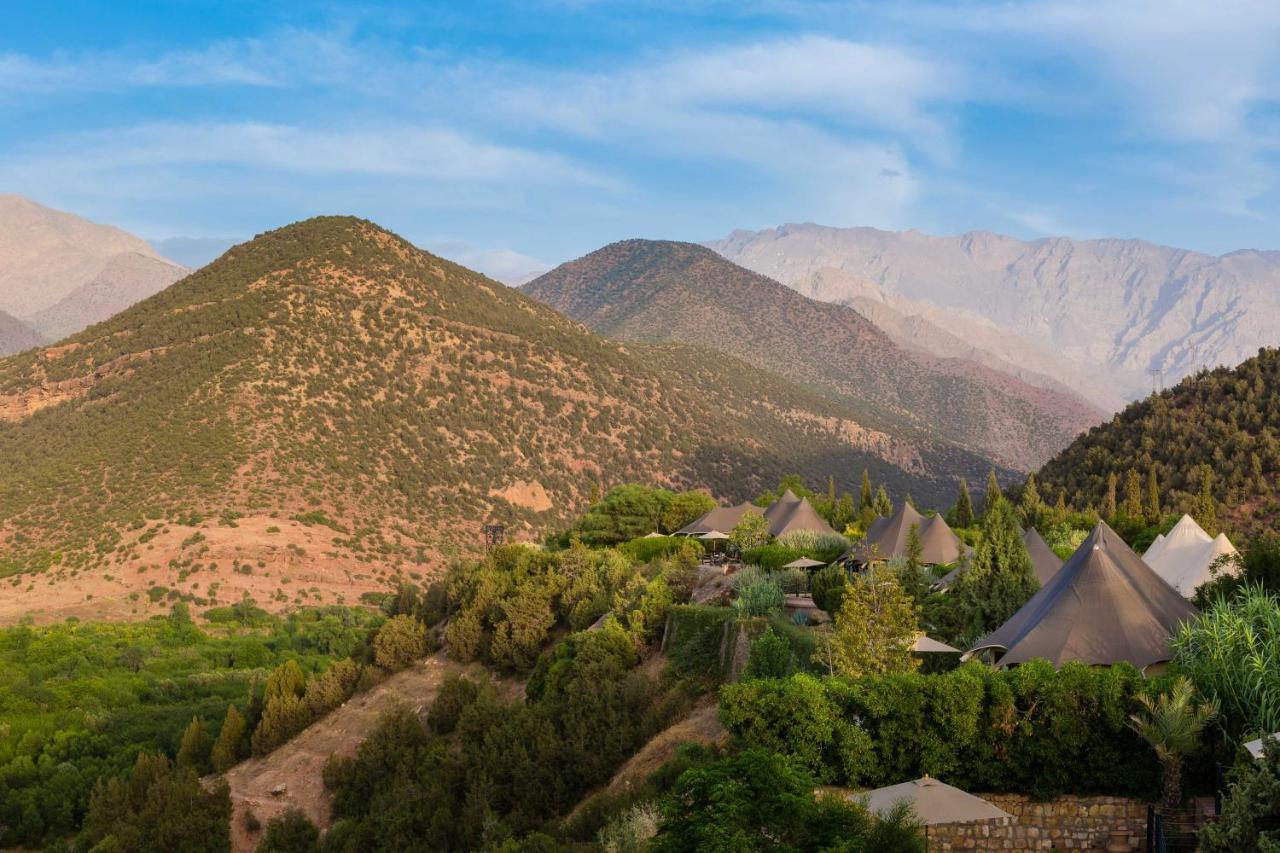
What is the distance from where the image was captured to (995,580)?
80.9ft

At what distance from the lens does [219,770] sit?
36.5 m

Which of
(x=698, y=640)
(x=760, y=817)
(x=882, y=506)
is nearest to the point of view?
(x=760, y=817)

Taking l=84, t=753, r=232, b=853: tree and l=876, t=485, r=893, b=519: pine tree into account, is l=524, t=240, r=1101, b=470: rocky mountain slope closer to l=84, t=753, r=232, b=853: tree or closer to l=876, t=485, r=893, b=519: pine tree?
l=876, t=485, r=893, b=519: pine tree

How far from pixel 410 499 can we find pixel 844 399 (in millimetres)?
82775

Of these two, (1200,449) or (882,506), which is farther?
(1200,449)

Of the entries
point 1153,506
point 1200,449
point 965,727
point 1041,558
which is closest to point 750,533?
point 1041,558

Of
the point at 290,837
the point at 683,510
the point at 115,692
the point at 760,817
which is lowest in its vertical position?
the point at 115,692

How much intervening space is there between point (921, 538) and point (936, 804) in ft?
81.5

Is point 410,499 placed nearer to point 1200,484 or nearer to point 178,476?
point 178,476

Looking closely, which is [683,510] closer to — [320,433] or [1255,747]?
[320,433]

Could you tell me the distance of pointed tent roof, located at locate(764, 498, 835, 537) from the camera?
43.1 metres

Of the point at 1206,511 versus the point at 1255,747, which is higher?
the point at 1206,511

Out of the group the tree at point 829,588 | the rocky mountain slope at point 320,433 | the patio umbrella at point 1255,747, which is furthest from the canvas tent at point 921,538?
the rocky mountain slope at point 320,433

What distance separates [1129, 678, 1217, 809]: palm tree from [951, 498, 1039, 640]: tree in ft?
32.5
